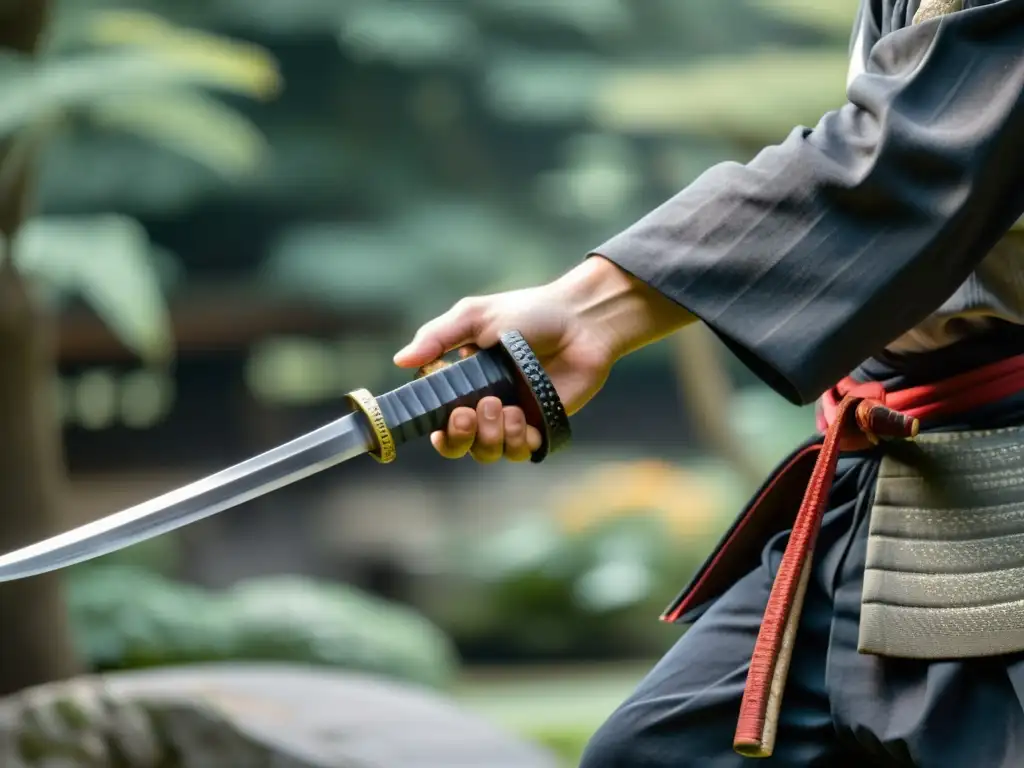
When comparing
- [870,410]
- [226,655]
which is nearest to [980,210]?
[870,410]

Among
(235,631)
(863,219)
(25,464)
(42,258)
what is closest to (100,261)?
(42,258)

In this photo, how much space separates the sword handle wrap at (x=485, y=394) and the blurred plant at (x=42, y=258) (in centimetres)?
302

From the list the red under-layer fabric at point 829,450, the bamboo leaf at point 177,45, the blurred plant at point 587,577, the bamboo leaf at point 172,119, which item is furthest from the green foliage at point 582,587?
the red under-layer fabric at point 829,450

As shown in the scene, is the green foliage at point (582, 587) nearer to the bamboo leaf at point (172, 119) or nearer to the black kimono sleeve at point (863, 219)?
the bamboo leaf at point (172, 119)

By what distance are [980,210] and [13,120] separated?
332 centimetres

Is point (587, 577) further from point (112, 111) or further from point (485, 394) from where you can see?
point (485, 394)

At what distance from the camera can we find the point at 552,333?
3.60 ft

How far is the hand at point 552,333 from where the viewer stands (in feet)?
3.52

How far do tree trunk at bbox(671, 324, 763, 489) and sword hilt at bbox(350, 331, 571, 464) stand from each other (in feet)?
18.9

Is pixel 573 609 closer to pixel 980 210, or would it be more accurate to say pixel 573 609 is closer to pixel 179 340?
pixel 179 340

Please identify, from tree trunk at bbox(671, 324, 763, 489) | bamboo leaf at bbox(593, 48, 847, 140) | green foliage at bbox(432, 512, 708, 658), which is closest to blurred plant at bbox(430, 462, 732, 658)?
green foliage at bbox(432, 512, 708, 658)

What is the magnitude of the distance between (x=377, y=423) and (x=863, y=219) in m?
0.41

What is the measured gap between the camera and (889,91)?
1071 millimetres

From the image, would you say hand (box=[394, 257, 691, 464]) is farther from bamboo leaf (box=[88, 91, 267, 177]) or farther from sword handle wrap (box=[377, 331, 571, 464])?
bamboo leaf (box=[88, 91, 267, 177])
